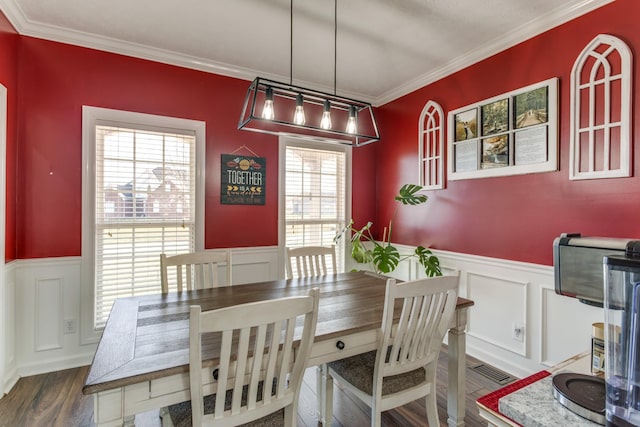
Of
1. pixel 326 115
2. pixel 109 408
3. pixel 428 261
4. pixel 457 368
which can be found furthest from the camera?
pixel 428 261

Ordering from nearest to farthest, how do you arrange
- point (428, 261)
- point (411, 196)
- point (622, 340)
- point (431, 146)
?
point (622, 340) → point (428, 261) → point (411, 196) → point (431, 146)

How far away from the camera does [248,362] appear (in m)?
1.25

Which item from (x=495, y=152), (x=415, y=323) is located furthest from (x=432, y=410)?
(x=495, y=152)

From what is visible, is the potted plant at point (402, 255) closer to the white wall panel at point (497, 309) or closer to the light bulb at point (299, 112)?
the white wall panel at point (497, 309)

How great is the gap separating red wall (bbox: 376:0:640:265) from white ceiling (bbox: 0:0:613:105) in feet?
0.47

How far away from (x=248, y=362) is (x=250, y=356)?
1.1 inches

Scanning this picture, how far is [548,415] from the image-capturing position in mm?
761

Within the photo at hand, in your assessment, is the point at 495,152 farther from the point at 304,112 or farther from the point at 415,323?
the point at 304,112

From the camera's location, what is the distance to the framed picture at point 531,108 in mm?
2385

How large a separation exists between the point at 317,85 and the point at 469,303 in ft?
9.38

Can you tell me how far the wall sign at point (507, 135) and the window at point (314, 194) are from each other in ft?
4.50

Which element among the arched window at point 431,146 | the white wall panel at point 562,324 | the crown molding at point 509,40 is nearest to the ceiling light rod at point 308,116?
the arched window at point 431,146

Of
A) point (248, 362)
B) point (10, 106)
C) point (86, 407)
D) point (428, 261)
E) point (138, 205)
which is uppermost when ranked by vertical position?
point (10, 106)

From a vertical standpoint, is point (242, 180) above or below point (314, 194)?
above
